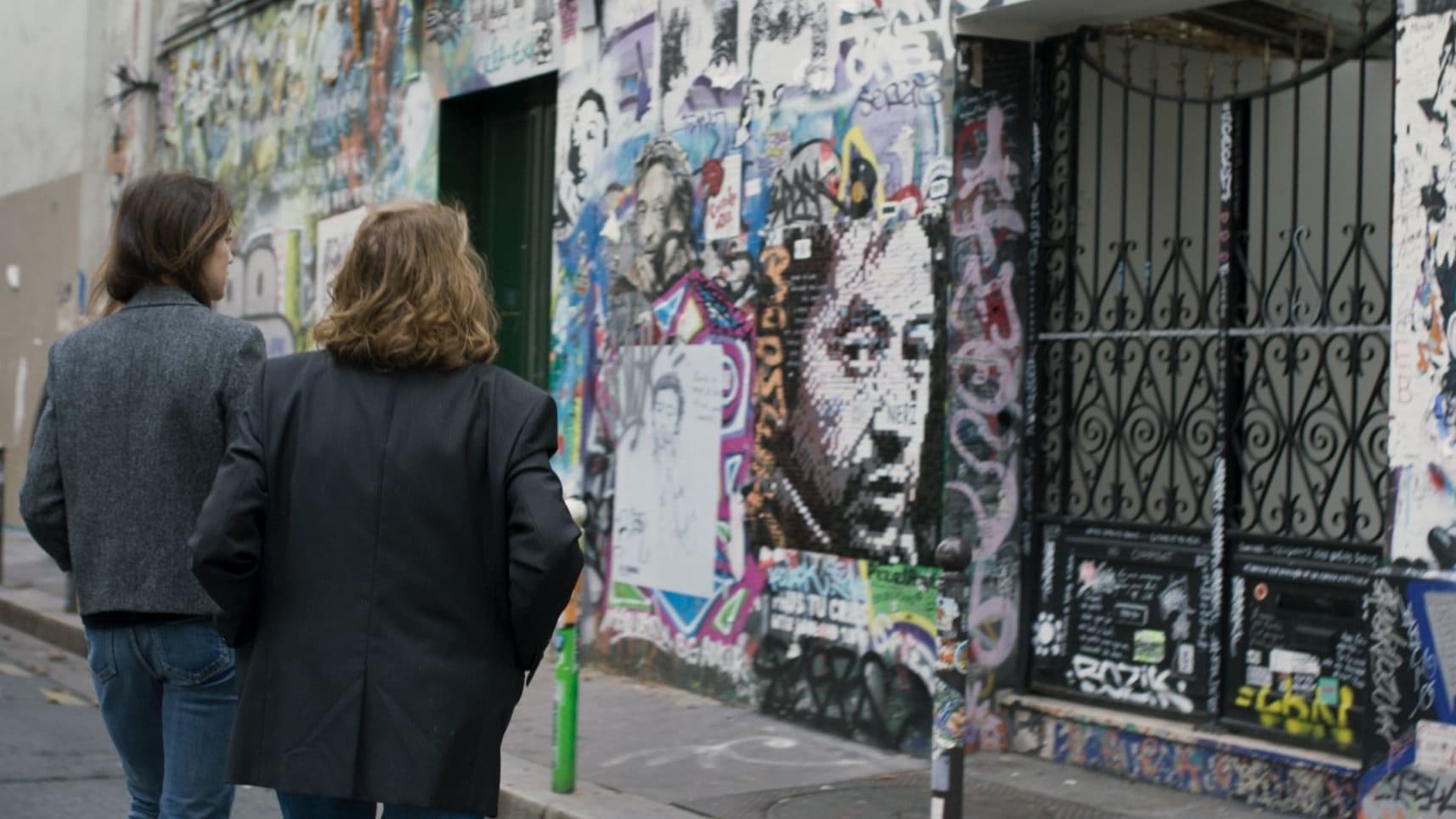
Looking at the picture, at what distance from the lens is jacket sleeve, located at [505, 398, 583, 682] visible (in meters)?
2.98

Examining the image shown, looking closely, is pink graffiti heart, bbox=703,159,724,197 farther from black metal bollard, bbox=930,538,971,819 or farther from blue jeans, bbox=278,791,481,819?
blue jeans, bbox=278,791,481,819

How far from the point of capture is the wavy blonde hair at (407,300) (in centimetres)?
305

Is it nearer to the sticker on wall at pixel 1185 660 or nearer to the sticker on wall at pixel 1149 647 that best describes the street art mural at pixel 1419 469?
the sticker on wall at pixel 1185 660

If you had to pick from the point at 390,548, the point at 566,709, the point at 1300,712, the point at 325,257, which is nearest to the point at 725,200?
the point at 566,709

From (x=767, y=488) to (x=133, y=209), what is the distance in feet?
15.8

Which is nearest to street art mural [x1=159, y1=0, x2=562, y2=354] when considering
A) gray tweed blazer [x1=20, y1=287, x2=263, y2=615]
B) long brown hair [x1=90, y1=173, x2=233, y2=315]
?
long brown hair [x1=90, y1=173, x2=233, y2=315]

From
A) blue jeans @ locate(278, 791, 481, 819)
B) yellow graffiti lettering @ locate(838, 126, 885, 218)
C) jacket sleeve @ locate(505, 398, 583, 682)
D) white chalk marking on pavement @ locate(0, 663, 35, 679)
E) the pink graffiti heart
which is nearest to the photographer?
jacket sleeve @ locate(505, 398, 583, 682)

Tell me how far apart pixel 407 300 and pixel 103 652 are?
115cm

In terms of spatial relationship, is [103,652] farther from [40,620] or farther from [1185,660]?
[40,620]

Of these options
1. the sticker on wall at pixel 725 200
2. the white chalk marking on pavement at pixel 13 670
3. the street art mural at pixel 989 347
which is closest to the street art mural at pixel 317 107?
the sticker on wall at pixel 725 200

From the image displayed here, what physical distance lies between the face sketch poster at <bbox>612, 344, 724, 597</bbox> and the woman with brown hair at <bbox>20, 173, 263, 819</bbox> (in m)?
5.01

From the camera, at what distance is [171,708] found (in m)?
3.56

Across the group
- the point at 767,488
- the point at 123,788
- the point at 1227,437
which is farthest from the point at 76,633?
the point at 1227,437

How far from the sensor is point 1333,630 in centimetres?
631
